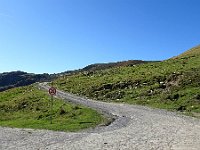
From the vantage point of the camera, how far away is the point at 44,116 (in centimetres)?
5409

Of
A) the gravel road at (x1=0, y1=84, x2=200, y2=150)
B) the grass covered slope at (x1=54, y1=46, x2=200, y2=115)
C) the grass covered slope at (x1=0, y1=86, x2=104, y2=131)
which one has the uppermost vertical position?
the grass covered slope at (x1=54, y1=46, x2=200, y2=115)

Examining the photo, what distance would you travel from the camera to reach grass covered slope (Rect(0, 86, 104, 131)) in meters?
43.7

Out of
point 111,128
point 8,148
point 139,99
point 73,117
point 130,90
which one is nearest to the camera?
point 8,148

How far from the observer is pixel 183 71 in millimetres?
81438

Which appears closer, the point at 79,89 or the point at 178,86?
the point at 178,86

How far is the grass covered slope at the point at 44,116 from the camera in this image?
43688 millimetres

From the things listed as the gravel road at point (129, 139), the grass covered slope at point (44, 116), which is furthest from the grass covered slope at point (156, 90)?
the gravel road at point (129, 139)

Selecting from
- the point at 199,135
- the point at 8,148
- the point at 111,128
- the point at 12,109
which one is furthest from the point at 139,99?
the point at 8,148

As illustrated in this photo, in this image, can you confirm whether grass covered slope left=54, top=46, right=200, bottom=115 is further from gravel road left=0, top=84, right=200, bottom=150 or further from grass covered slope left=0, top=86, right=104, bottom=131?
gravel road left=0, top=84, right=200, bottom=150

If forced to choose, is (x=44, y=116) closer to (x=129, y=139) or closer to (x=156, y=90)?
(x=156, y=90)

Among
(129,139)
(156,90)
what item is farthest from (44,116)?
(129,139)

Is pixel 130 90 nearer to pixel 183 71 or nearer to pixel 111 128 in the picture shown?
pixel 183 71

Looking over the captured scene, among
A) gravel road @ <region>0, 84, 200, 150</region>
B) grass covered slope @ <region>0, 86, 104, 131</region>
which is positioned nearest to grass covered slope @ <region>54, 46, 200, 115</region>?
grass covered slope @ <region>0, 86, 104, 131</region>

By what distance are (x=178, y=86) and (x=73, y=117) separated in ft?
82.9
